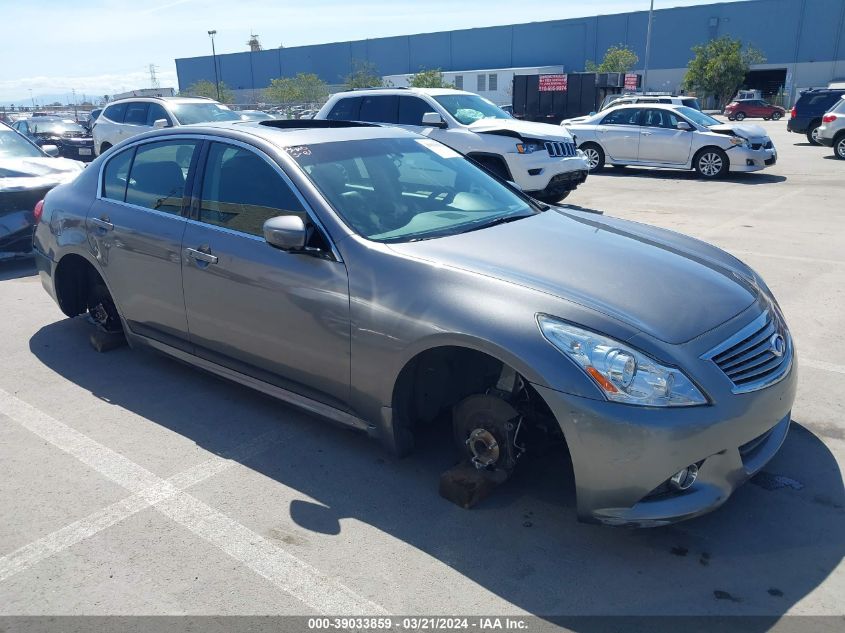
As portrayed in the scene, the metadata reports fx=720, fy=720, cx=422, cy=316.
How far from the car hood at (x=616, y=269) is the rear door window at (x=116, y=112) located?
1347 centimetres

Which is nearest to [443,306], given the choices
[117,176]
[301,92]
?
[117,176]

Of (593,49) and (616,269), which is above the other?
(593,49)

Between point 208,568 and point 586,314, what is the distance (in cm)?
189

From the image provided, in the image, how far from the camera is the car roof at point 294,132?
163 inches

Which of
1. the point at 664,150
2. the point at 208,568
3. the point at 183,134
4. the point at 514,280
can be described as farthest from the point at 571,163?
the point at 208,568

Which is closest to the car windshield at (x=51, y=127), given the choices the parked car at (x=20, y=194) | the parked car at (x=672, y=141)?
the parked car at (x=20, y=194)

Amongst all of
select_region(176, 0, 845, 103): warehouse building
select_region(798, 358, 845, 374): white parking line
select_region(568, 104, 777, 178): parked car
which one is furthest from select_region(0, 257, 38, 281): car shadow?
select_region(176, 0, 845, 103): warehouse building

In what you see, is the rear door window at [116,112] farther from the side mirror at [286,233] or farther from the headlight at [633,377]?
the headlight at [633,377]

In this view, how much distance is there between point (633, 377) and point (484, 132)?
356 inches

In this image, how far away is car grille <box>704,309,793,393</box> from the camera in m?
2.99

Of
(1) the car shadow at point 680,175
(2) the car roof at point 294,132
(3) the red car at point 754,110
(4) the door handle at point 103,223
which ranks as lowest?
(3) the red car at point 754,110

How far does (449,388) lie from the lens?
3.65 meters

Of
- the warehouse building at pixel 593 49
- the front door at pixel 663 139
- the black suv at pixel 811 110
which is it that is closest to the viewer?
the front door at pixel 663 139

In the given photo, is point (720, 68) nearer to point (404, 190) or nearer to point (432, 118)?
point (432, 118)
